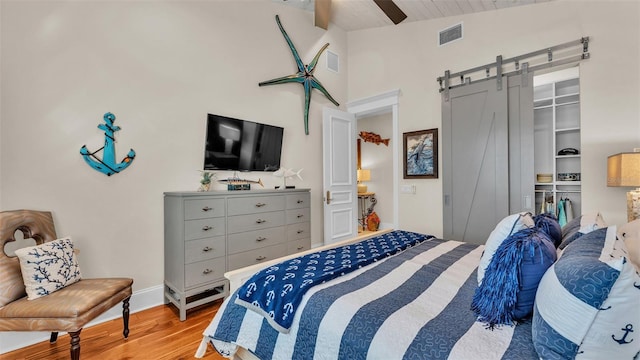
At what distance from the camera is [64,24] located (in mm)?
2168

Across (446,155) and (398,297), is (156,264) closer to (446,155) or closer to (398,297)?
(398,297)

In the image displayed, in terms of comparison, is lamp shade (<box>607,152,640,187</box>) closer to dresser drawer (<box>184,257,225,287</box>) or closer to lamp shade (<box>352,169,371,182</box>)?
dresser drawer (<box>184,257,225,287</box>)

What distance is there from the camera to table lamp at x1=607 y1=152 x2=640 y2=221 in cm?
195

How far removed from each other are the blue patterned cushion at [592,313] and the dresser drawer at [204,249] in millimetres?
2373

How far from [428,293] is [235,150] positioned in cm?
257

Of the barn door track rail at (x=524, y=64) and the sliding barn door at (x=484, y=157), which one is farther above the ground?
the barn door track rail at (x=524, y=64)

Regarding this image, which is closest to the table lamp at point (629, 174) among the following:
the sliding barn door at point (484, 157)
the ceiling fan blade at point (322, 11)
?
the sliding barn door at point (484, 157)

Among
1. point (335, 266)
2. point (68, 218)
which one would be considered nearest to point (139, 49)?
point (68, 218)

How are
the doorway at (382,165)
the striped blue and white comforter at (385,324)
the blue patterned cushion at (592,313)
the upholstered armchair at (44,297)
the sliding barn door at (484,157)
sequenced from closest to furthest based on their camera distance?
the blue patterned cushion at (592,313) < the striped blue and white comforter at (385,324) < the upholstered armchair at (44,297) < the sliding barn door at (484,157) < the doorway at (382,165)

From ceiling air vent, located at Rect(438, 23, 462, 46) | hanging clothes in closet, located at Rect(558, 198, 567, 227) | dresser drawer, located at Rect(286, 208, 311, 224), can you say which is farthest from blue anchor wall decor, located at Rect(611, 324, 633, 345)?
hanging clothes in closet, located at Rect(558, 198, 567, 227)

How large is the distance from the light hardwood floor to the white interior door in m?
2.09

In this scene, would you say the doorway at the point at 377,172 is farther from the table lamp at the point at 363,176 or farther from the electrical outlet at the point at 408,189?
the electrical outlet at the point at 408,189

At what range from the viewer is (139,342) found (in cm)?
201

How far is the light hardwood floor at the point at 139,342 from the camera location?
186cm
